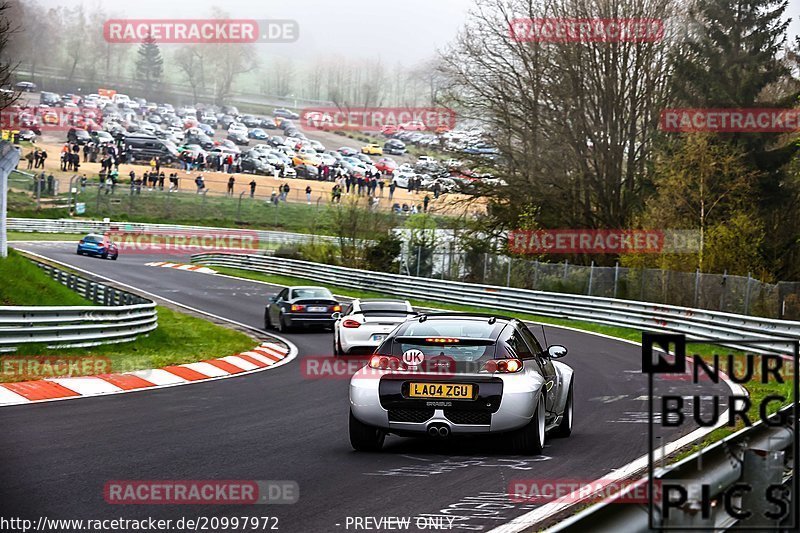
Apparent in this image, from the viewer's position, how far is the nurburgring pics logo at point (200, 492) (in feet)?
24.7

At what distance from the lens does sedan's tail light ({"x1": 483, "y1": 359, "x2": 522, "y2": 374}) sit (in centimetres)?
1016

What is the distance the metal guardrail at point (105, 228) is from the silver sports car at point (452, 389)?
52.7 m

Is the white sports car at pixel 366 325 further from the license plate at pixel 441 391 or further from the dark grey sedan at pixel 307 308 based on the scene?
the license plate at pixel 441 391

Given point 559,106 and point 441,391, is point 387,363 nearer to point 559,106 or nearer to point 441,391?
point 441,391

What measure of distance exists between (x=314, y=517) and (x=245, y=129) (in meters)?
108

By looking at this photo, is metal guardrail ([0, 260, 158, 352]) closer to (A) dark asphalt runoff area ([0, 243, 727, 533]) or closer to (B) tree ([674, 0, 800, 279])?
(A) dark asphalt runoff area ([0, 243, 727, 533])

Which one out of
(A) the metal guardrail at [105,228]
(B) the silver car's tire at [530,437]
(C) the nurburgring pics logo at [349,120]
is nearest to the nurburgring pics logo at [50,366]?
(B) the silver car's tire at [530,437]

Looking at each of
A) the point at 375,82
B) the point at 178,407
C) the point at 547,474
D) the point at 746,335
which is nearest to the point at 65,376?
the point at 178,407

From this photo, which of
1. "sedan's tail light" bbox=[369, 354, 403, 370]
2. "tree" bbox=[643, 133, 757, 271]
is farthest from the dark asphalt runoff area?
"tree" bbox=[643, 133, 757, 271]

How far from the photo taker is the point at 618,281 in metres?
34.9

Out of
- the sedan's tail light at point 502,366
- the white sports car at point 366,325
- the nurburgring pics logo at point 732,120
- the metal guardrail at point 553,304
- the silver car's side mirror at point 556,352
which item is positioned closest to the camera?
the sedan's tail light at point 502,366

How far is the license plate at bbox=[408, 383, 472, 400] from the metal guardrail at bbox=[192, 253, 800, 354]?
45.9ft

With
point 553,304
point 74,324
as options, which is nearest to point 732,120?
point 553,304

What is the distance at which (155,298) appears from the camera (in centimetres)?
3706
